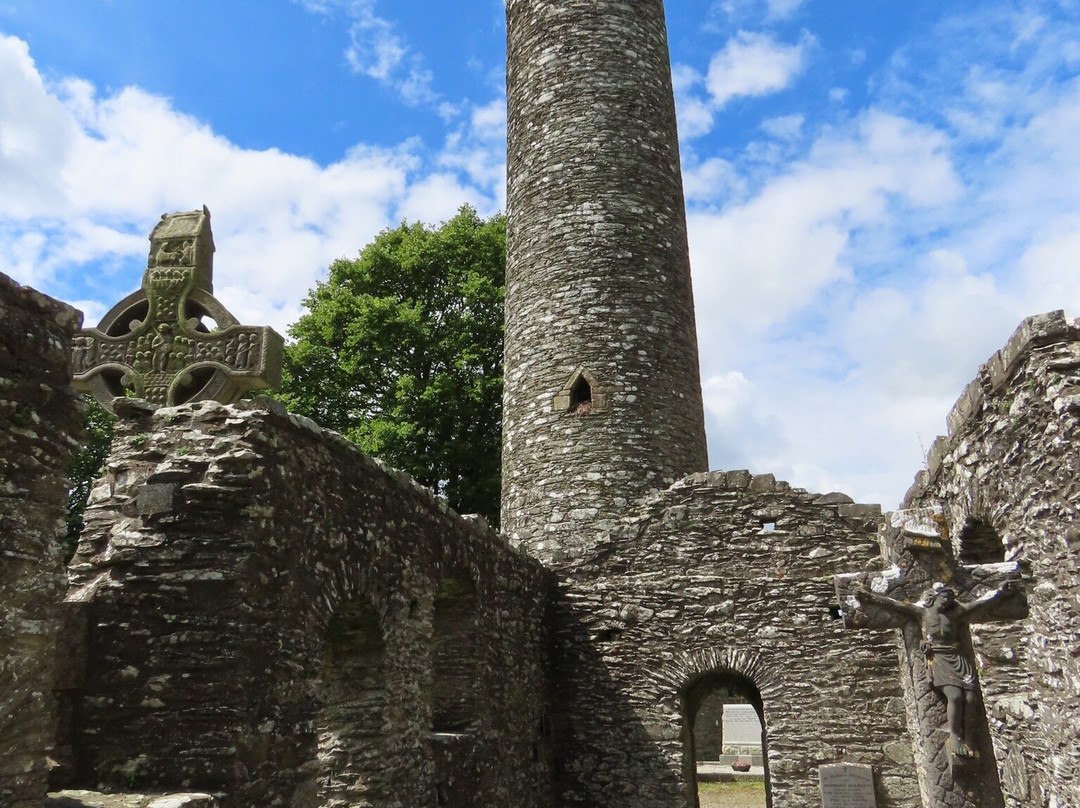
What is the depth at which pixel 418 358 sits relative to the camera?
60.0 feet

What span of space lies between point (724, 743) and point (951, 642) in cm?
1414

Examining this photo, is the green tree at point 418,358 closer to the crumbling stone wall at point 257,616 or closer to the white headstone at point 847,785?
the white headstone at point 847,785

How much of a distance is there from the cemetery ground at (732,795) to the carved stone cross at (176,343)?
31.1ft

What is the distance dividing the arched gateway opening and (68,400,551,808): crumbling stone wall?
3951 millimetres

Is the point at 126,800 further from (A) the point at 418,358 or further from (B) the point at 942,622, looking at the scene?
(A) the point at 418,358

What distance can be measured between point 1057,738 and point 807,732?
14.2 ft

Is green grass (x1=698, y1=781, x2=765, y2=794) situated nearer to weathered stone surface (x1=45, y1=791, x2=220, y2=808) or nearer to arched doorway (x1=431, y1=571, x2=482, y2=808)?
arched doorway (x1=431, y1=571, x2=482, y2=808)

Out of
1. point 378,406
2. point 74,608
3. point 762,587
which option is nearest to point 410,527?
point 74,608

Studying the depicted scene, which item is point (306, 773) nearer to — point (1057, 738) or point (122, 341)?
point (122, 341)

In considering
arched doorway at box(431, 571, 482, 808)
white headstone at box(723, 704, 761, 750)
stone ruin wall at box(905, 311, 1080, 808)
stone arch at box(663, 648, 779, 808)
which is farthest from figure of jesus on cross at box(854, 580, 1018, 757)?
white headstone at box(723, 704, 761, 750)

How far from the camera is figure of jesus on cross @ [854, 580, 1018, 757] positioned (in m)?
5.39

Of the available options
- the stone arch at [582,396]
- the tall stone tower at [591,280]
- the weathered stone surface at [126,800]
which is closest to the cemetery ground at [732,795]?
the tall stone tower at [591,280]

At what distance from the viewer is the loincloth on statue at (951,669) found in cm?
544

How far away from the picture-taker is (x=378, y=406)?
59.9ft
